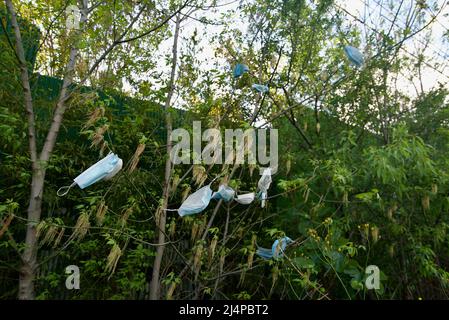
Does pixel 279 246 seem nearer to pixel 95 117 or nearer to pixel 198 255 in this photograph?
pixel 198 255

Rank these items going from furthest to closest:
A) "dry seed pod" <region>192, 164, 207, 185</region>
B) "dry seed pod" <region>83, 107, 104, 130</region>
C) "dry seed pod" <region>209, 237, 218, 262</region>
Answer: "dry seed pod" <region>209, 237, 218, 262</region>
"dry seed pod" <region>192, 164, 207, 185</region>
"dry seed pod" <region>83, 107, 104, 130</region>

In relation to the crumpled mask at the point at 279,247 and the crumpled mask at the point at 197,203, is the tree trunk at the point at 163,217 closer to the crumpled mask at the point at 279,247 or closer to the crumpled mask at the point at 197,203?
the crumpled mask at the point at 197,203

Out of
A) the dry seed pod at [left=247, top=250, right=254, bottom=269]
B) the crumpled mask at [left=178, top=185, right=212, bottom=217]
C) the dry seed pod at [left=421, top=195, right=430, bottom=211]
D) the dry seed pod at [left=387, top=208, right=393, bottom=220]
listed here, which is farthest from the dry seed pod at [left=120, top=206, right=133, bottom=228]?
the dry seed pod at [left=421, top=195, right=430, bottom=211]

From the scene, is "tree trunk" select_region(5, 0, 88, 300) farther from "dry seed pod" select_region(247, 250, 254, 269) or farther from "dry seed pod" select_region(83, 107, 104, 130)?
"dry seed pod" select_region(247, 250, 254, 269)

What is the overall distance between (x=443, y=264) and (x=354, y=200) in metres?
0.97

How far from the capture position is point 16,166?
275cm

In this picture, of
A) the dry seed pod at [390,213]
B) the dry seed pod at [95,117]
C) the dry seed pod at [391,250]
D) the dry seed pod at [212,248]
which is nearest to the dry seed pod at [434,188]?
the dry seed pod at [390,213]

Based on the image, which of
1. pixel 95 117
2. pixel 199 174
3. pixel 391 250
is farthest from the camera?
pixel 391 250

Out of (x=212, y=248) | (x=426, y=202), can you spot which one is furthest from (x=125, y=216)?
(x=426, y=202)

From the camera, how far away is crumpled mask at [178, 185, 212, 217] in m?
2.34

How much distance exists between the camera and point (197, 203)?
235cm

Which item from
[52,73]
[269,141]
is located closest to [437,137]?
[269,141]
